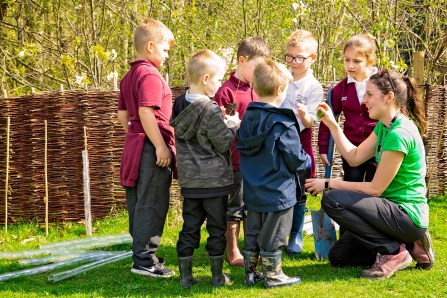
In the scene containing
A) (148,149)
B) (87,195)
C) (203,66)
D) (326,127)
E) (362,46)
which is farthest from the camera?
(87,195)

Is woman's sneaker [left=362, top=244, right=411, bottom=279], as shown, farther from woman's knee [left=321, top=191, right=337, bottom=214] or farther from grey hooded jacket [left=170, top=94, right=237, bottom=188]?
grey hooded jacket [left=170, top=94, right=237, bottom=188]

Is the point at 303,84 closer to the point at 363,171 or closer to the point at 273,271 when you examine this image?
the point at 363,171

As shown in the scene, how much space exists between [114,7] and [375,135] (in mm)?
6489

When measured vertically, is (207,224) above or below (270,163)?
below

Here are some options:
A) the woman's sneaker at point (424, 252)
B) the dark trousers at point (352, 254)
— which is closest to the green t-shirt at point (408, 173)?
the woman's sneaker at point (424, 252)

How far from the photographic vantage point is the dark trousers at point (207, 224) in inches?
154

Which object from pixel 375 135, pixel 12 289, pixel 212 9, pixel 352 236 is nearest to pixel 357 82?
pixel 375 135

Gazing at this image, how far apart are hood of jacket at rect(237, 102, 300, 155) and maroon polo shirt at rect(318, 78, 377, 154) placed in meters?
1.03

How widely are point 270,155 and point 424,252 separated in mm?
1402

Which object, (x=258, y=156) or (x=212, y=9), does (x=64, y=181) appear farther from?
(x=212, y=9)

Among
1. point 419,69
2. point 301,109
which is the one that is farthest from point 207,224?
point 419,69

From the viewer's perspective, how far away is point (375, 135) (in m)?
4.26

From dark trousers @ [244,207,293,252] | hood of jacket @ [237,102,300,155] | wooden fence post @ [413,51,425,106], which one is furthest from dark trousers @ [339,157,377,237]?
wooden fence post @ [413,51,425,106]

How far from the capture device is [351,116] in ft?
15.4
